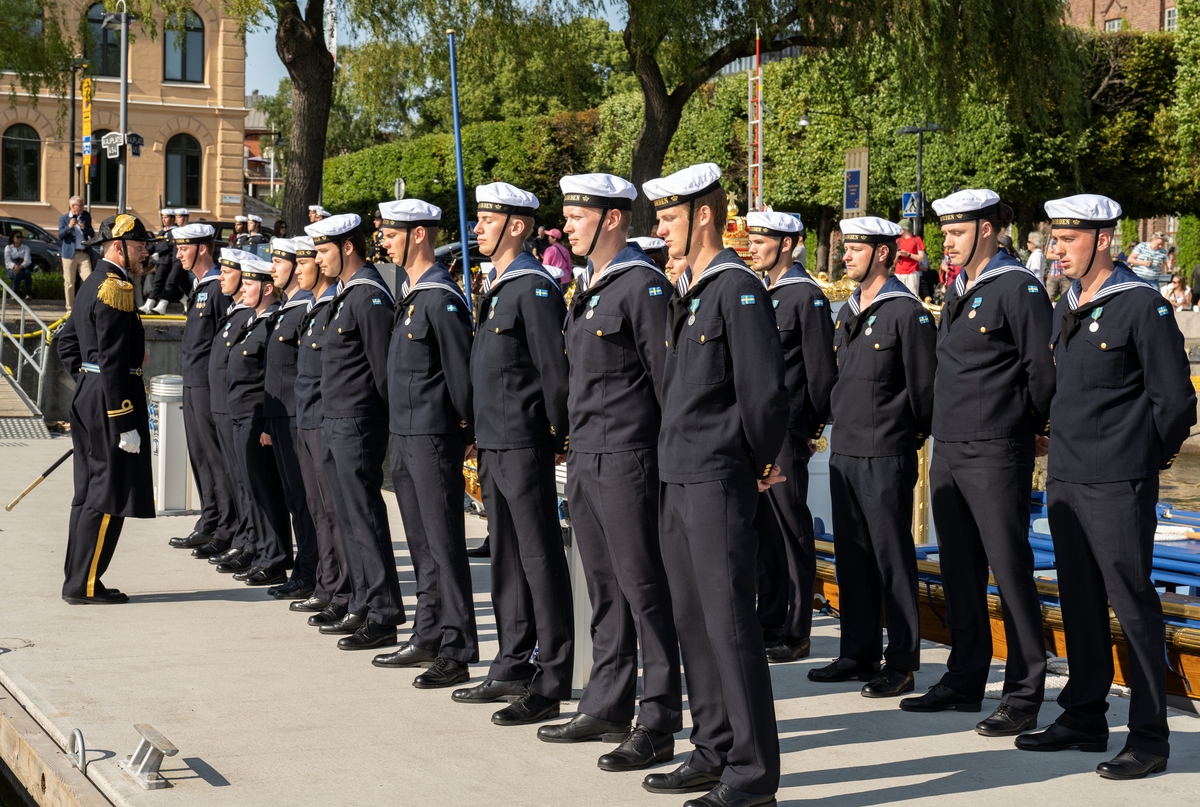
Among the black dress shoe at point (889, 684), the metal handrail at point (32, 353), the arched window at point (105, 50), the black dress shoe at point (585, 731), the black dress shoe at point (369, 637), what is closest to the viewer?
the black dress shoe at point (585, 731)

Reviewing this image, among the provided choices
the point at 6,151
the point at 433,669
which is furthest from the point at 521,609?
the point at 6,151

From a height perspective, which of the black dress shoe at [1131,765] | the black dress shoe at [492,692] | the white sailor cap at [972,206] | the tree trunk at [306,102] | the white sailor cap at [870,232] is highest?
the tree trunk at [306,102]

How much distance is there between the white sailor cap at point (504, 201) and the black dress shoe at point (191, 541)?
5.06 meters

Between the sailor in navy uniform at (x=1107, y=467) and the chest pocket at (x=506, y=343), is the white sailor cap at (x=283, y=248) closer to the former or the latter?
the chest pocket at (x=506, y=343)

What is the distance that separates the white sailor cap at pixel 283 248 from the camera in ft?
30.0

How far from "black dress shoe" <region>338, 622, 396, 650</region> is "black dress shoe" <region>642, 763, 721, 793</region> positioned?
269cm

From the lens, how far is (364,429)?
294 inches

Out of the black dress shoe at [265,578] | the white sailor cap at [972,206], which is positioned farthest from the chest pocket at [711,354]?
the black dress shoe at [265,578]

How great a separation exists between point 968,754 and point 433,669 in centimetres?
248

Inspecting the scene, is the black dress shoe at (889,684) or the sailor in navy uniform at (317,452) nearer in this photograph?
the black dress shoe at (889,684)

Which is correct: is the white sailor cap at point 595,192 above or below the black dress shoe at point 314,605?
above

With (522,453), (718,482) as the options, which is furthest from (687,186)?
(522,453)

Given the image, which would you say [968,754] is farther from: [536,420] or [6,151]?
[6,151]

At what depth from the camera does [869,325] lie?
6793mm
